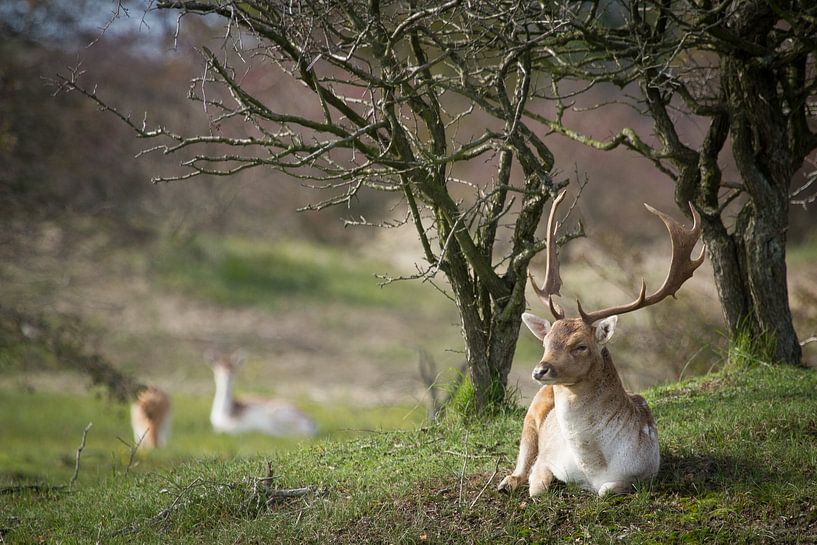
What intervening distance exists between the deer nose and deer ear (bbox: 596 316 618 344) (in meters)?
0.38

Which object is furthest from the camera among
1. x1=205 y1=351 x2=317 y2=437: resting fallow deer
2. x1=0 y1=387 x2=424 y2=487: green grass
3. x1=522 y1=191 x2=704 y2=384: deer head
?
x1=205 y1=351 x2=317 y2=437: resting fallow deer

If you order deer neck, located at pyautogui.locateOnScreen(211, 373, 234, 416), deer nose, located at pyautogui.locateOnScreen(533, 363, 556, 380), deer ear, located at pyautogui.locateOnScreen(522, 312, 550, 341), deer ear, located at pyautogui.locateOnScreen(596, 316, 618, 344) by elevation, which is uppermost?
deer neck, located at pyautogui.locateOnScreen(211, 373, 234, 416)

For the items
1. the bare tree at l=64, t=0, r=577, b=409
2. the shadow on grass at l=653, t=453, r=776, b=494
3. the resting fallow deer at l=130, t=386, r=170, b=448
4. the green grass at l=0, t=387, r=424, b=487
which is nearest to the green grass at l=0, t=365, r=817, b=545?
the shadow on grass at l=653, t=453, r=776, b=494

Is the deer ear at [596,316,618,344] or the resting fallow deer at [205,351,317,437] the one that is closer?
the deer ear at [596,316,618,344]

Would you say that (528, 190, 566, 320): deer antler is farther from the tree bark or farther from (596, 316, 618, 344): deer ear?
the tree bark

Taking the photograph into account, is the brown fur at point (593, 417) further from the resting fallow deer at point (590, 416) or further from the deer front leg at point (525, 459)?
the deer front leg at point (525, 459)

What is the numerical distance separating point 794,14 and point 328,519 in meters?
4.54

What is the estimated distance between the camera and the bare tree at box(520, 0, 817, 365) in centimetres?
723

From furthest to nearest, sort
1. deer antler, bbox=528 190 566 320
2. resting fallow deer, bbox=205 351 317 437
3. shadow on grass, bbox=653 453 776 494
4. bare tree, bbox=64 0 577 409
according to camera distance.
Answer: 1. resting fallow deer, bbox=205 351 317 437
2. bare tree, bbox=64 0 577 409
3. deer antler, bbox=528 190 566 320
4. shadow on grass, bbox=653 453 776 494

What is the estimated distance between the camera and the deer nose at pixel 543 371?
16.8 ft

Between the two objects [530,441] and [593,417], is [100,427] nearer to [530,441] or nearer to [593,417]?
[530,441]

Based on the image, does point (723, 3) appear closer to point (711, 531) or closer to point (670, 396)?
point (670, 396)

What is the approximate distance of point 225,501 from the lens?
611 centimetres

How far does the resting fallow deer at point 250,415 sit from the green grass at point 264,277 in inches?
292
